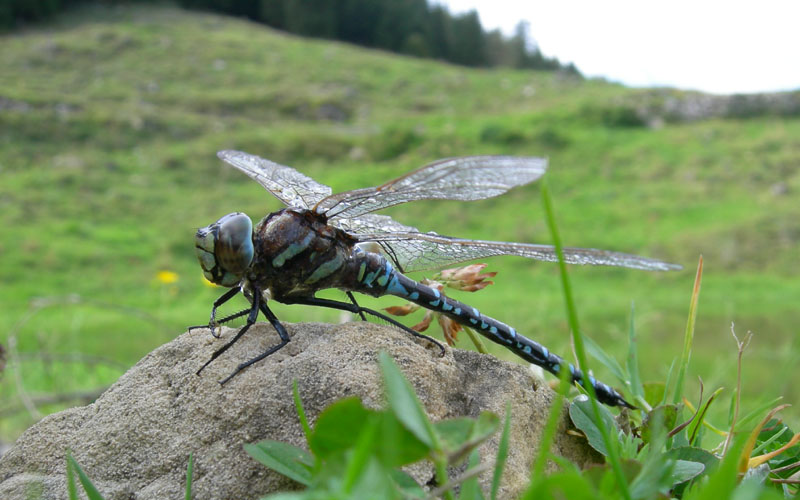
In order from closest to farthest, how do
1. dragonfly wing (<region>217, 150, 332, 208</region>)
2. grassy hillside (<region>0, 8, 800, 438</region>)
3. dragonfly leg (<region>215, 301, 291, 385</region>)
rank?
dragonfly leg (<region>215, 301, 291, 385</region>) → dragonfly wing (<region>217, 150, 332, 208</region>) → grassy hillside (<region>0, 8, 800, 438</region>)

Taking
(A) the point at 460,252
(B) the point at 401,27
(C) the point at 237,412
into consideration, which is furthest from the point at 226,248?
(B) the point at 401,27

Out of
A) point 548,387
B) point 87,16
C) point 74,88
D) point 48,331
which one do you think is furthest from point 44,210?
point 87,16

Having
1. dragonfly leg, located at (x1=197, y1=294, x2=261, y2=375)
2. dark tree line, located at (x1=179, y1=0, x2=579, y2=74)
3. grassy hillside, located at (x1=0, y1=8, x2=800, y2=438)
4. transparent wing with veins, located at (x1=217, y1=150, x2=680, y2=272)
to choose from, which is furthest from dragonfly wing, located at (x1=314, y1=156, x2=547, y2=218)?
dark tree line, located at (x1=179, y1=0, x2=579, y2=74)

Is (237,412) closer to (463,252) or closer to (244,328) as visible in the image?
(244,328)

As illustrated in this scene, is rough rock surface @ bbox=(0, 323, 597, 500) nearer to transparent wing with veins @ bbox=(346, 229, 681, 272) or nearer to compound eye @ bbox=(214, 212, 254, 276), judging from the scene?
compound eye @ bbox=(214, 212, 254, 276)

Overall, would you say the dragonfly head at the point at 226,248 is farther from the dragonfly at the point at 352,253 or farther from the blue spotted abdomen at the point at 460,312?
the blue spotted abdomen at the point at 460,312

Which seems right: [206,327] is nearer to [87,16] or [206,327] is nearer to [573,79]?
[573,79]
